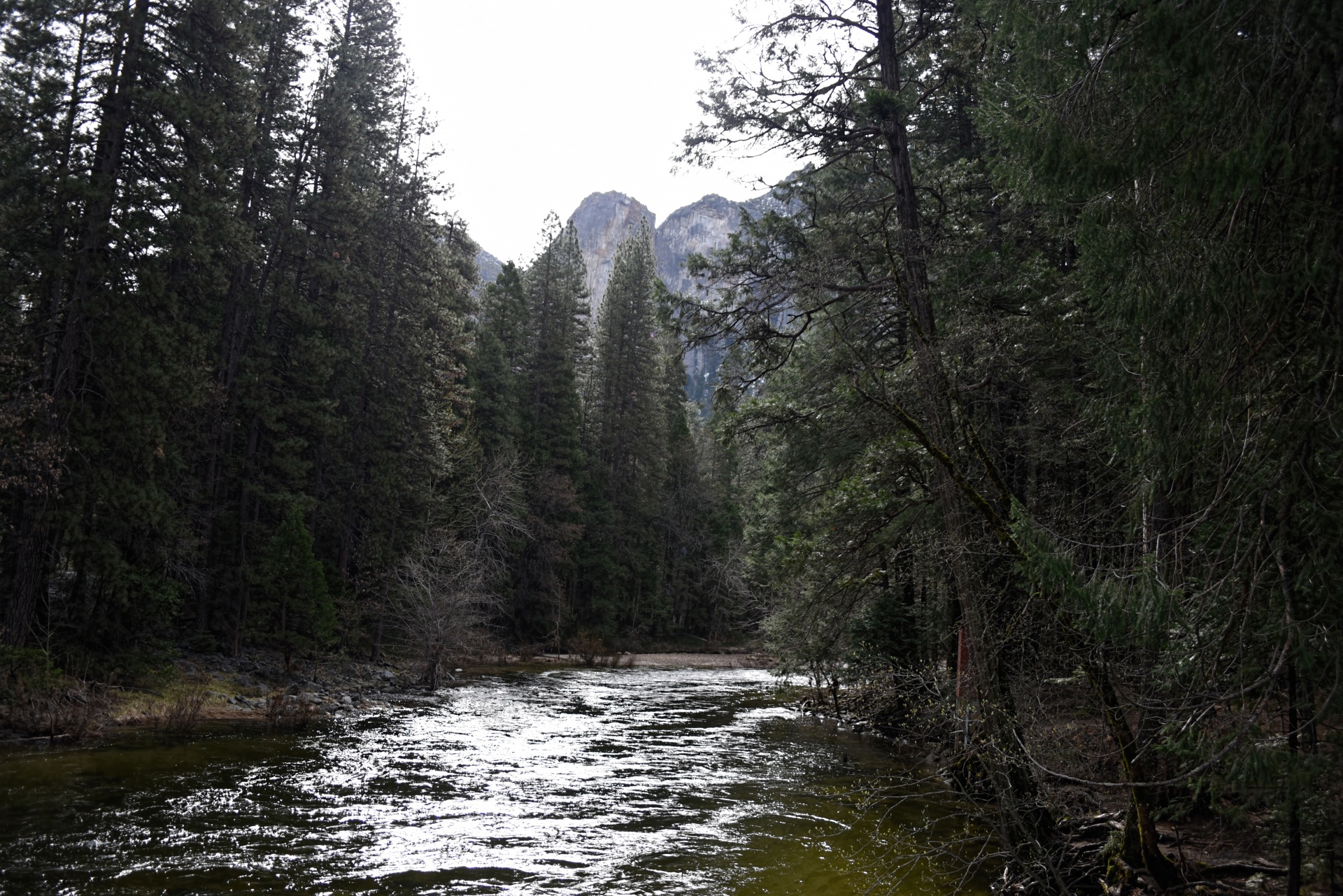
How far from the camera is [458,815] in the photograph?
8.69m

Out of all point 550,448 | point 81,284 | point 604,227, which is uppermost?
point 604,227

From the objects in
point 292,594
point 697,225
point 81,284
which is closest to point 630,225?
point 697,225

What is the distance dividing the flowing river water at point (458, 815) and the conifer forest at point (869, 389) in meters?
1.42

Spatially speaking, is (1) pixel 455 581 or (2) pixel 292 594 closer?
(2) pixel 292 594

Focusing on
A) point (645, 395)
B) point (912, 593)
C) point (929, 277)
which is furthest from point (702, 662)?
point (929, 277)

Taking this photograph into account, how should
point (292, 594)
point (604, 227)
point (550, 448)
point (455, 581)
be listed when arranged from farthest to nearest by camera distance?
point (604, 227) < point (550, 448) < point (455, 581) < point (292, 594)

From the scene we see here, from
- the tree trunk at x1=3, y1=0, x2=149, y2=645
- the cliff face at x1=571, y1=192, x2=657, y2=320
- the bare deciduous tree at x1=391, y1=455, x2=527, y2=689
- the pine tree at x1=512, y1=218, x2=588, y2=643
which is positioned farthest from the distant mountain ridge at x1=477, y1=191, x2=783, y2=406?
the tree trunk at x1=3, y1=0, x2=149, y2=645

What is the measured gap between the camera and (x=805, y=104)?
904 centimetres

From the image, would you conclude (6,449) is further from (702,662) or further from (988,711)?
(702,662)

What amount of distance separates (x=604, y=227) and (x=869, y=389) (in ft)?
620

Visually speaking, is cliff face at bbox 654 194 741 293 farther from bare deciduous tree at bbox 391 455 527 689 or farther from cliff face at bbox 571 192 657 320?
bare deciduous tree at bbox 391 455 527 689

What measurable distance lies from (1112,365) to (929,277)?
20.8ft

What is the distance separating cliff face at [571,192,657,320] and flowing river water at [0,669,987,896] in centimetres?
17161

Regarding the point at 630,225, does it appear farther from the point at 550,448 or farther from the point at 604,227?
the point at 550,448
